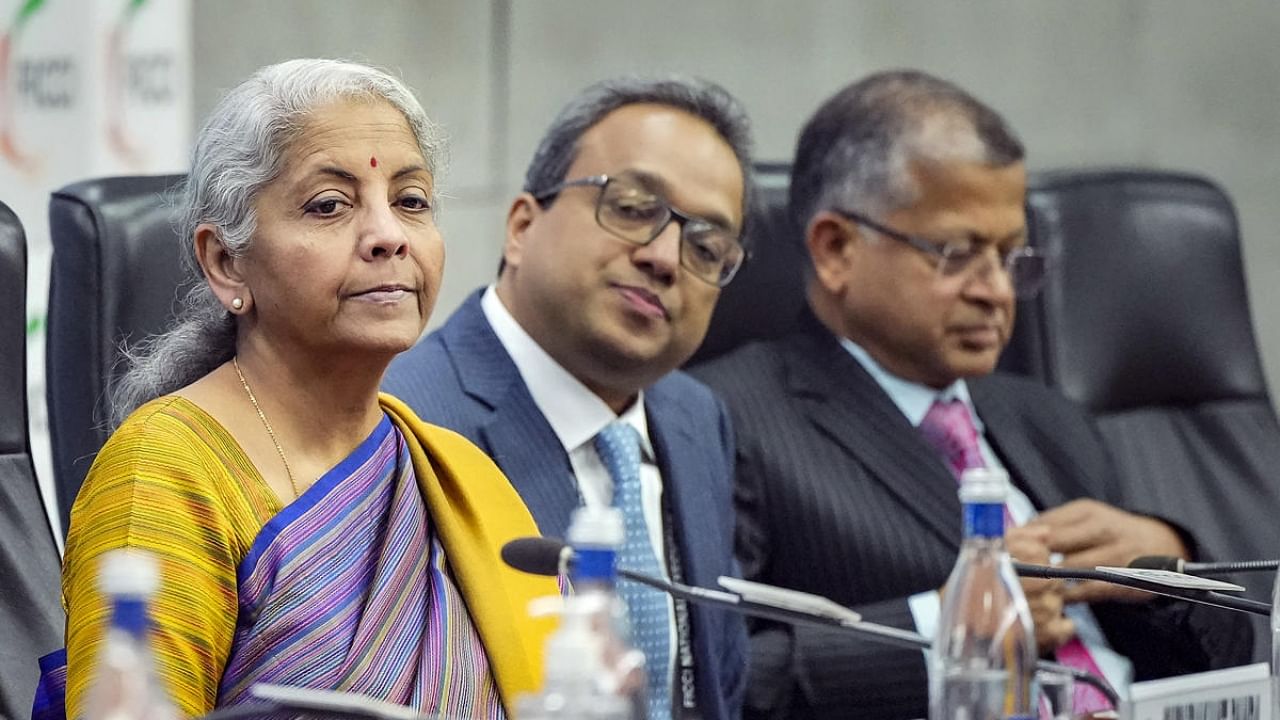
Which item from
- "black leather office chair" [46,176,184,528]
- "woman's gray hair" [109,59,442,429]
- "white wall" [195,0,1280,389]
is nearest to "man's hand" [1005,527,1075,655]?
"woman's gray hair" [109,59,442,429]

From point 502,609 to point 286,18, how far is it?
6.93 ft

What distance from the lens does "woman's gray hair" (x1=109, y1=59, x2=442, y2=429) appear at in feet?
5.82

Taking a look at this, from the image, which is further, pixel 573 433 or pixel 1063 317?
pixel 1063 317

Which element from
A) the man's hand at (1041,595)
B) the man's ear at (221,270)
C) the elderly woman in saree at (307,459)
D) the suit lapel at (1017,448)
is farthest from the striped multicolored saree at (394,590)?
the suit lapel at (1017,448)

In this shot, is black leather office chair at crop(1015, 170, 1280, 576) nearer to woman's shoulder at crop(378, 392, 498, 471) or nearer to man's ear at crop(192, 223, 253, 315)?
woman's shoulder at crop(378, 392, 498, 471)

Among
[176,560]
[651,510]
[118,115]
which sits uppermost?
[118,115]

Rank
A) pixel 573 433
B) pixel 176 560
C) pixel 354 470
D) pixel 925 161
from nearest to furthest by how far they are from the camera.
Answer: pixel 176 560
pixel 354 470
pixel 573 433
pixel 925 161

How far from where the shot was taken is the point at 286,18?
3.62 m

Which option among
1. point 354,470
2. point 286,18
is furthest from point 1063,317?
point 354,470

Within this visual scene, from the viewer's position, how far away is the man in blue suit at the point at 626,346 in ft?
7.44

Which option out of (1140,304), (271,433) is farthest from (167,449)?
(1140,304)

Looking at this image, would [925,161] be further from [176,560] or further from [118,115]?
[176,560]

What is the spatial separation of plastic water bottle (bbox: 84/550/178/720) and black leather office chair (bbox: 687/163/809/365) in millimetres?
1958

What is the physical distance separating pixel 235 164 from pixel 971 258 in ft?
4.38
